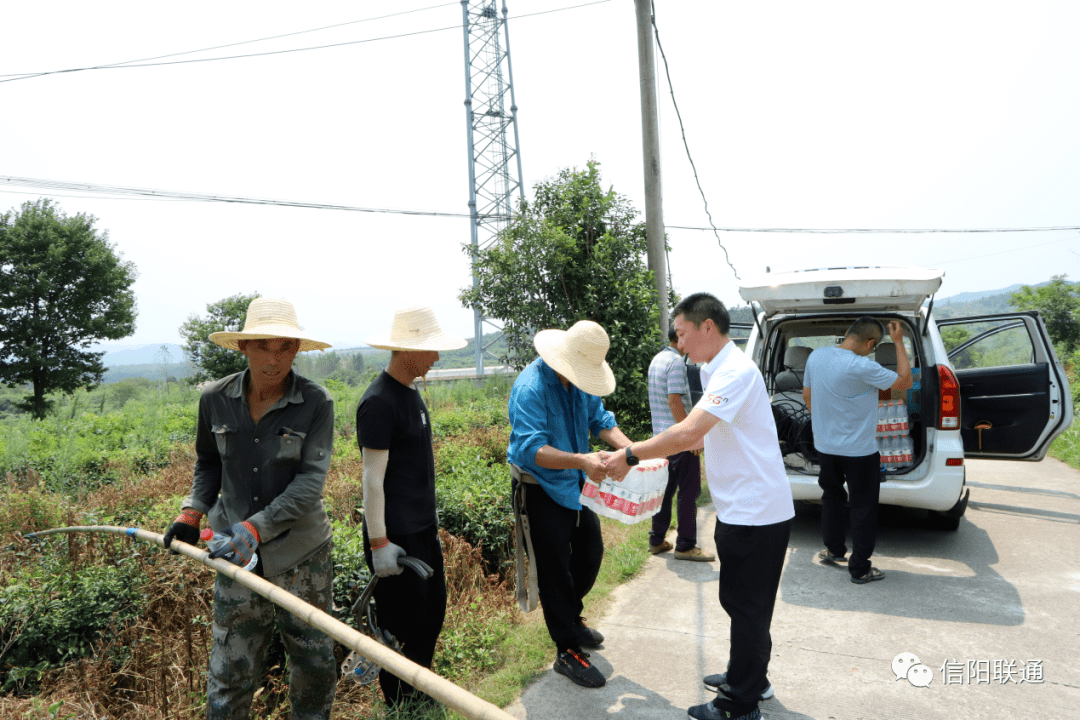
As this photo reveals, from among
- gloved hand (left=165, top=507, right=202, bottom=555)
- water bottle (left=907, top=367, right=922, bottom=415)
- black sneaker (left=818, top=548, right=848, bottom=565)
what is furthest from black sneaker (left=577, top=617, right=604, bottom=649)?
water bottle (left=907, top=367, right=922, bottom=415)

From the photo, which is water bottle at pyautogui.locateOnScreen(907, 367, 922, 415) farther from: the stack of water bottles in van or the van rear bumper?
the van rear bumper

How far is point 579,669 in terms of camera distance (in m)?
3.14

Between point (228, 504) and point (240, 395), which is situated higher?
point (240, 395)

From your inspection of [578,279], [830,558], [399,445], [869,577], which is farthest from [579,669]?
[578,279]

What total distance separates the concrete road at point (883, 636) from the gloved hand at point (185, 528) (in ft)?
5.57

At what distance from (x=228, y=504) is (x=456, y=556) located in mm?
1836

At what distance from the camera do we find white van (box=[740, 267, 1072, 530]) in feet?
15.5

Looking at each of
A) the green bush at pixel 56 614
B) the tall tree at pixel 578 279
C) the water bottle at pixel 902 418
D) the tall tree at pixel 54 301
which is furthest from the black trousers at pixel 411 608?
the tall tree at pixel 54 301

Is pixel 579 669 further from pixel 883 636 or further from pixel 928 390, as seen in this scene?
pixel 928 390

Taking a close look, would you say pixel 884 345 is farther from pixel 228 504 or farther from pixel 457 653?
pixel 228 504

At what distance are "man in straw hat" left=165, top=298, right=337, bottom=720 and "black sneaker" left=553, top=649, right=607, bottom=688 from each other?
3.82ft

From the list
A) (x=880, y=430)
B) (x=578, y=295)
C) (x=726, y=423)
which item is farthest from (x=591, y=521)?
(x=578, y=295)

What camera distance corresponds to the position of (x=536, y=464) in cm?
304

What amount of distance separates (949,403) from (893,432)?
23.9 inches
